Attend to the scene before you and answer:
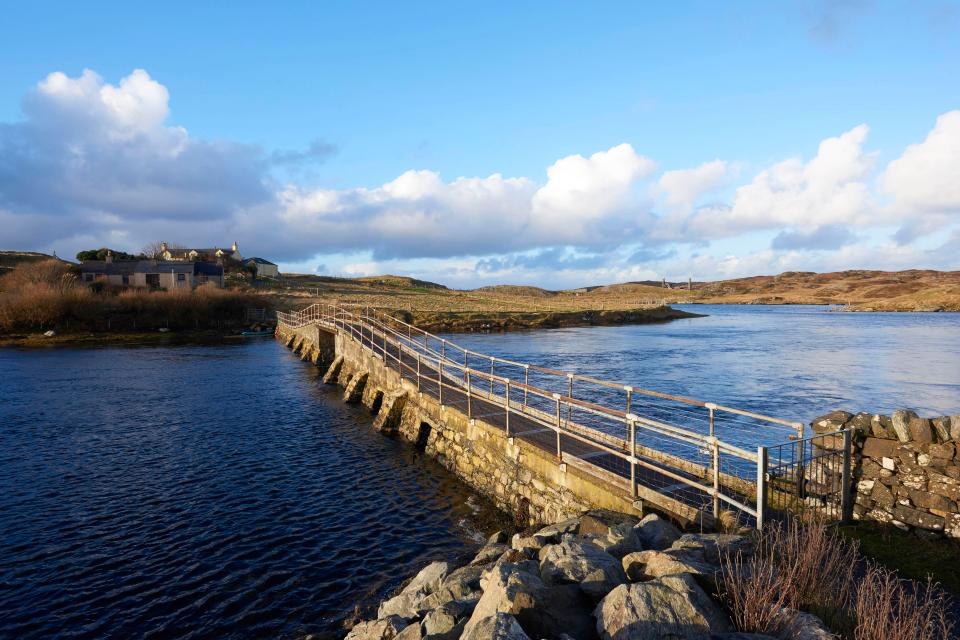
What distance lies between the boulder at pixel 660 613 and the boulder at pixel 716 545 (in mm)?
1076

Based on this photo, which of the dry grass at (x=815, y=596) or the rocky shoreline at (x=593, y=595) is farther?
the rocky shoreline at (x=593, y=595)

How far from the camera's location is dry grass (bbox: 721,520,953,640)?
469cm

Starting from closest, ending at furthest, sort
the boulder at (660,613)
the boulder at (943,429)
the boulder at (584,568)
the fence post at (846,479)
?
the boulder at (660,613) < the boulder at (584,568) < the boulder at (943,429) < the fence post at (846,479)

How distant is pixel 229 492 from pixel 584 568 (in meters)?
12.3

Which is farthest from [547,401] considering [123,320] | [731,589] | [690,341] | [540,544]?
[123,320]

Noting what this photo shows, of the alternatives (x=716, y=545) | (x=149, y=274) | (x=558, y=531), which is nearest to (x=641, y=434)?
(x=558, y=531)

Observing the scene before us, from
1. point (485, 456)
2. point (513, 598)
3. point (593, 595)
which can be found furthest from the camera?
point (485, 456)

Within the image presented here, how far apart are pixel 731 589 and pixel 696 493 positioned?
15.4ft

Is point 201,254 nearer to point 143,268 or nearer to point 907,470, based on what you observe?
point 143,268

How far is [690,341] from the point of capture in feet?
180

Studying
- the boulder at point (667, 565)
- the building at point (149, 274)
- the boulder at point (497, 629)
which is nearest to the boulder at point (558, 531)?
the boulder at point (667, 565)

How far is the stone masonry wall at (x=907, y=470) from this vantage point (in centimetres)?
766

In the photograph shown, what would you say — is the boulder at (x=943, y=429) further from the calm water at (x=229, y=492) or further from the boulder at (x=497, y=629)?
the calm water at (x=229, y=492)

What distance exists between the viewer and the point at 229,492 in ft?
49.5
